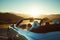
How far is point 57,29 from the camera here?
3691 millimetres

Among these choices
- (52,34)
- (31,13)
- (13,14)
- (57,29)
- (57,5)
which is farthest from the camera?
(13,14)

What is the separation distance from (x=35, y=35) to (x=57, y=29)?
1.65 ft

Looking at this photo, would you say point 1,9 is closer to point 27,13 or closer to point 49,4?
point 27,13

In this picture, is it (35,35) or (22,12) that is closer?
(35,35)

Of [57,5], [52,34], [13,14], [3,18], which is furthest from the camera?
[3,18]

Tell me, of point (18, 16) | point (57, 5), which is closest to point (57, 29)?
point (57, 5)

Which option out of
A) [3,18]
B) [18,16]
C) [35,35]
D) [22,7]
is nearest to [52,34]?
[35,35]

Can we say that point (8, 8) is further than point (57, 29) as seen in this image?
Yes

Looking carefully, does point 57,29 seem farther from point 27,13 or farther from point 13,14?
point 13,14

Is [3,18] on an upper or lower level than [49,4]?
lower

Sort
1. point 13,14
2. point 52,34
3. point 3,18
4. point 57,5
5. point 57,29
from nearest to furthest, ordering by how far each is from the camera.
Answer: point 52,34
point 57,29
point 57,5
point 13,14
point 3,18

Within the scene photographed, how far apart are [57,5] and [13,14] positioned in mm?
3170

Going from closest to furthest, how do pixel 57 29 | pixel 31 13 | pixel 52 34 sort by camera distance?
pixel 52 34 < pixel 57 29 < pixel 31 13

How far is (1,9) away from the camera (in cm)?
1245
